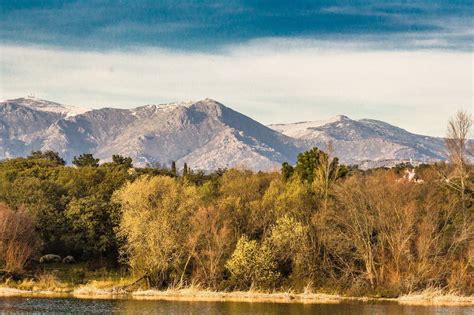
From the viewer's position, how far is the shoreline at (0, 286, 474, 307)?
73438mm

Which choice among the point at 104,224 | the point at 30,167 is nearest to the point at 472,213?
the point at 104,224

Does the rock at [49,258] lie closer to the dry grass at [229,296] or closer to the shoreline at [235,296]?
the shoreline at [235,296]

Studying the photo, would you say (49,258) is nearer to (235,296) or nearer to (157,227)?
(157,227)

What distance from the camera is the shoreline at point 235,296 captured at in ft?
241

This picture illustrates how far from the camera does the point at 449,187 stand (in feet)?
289

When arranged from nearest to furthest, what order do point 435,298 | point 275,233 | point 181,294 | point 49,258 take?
point 435,298
point 181,294
point 275,233
point 49,258

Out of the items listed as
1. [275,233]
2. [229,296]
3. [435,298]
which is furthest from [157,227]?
[435,298]

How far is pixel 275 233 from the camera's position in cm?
8019

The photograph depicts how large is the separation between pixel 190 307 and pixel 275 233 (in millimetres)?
16354

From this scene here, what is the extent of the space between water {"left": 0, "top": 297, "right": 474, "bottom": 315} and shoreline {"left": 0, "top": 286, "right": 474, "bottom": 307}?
2.63m

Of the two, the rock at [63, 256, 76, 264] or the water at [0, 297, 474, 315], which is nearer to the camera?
the water at [0, 297, 474, 315]

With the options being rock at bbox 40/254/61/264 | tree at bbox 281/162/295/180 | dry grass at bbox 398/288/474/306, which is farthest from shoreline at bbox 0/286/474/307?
tree at bbox 281/162/295/180

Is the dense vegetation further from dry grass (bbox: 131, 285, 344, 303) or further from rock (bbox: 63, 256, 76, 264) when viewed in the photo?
dry grass (bbox: 131, 285, 344, 303)

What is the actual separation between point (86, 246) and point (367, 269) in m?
27.7
